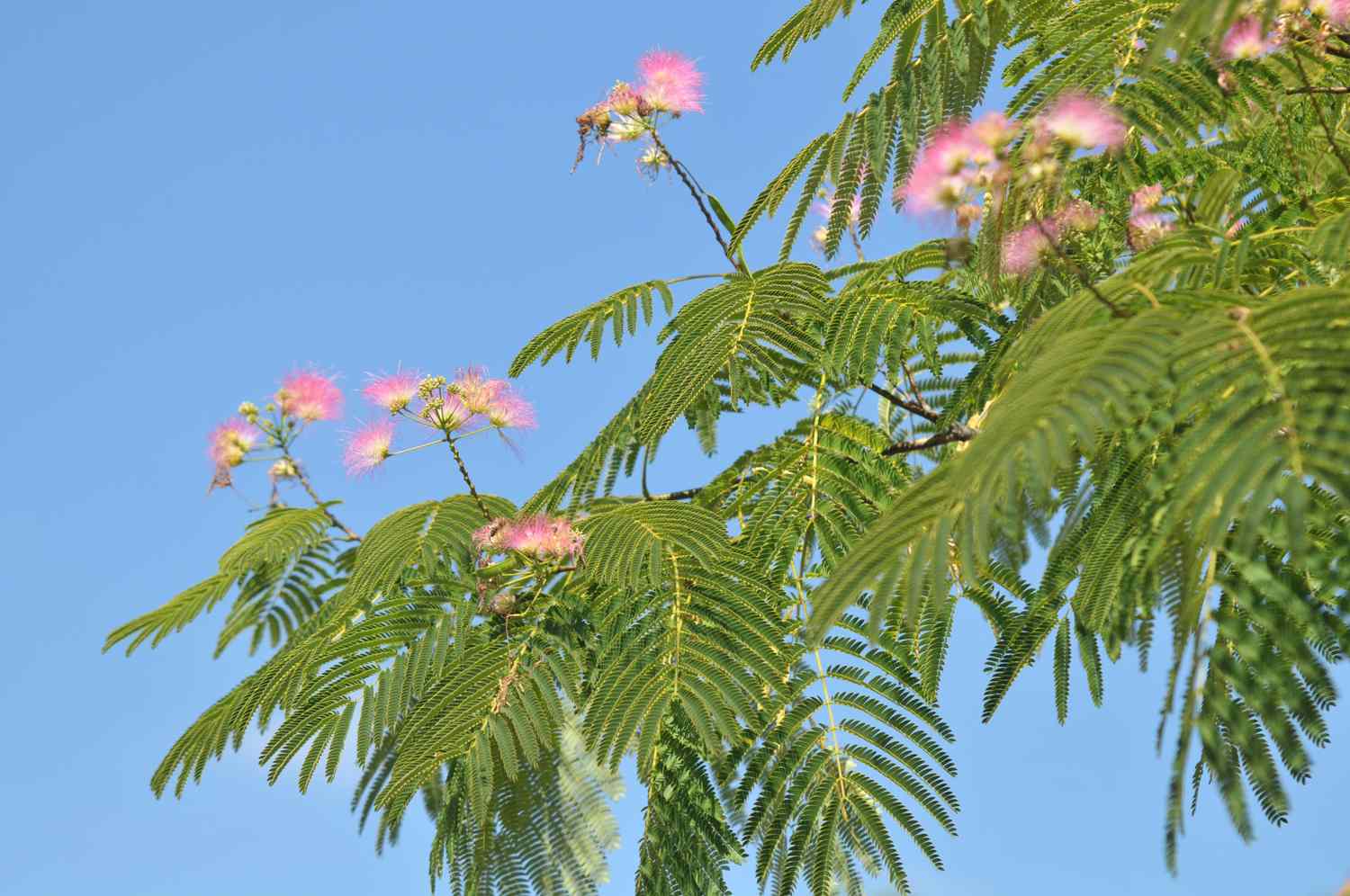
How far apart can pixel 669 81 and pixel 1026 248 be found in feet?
5.04

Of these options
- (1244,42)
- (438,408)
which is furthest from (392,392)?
(1244,42)

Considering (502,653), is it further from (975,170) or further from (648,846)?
(975,170)

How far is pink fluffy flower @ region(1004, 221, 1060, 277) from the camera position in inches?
125

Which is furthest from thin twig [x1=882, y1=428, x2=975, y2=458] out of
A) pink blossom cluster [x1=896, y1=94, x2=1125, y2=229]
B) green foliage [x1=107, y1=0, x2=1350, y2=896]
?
pink blossom cluster [x1=896, y1=94, x2=1125, y2=229]

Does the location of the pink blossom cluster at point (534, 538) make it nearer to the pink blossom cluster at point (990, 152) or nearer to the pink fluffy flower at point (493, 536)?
the pink fluffy flower at point (493, 536)

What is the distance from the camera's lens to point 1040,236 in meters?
3.21

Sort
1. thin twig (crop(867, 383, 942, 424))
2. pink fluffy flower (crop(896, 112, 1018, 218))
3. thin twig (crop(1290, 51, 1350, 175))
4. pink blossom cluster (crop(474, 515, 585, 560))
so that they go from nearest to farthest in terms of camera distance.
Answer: pink fluffy flower (crop(896, 112, 1018, 218)) < thin twig (crop(1290, 51, 1350, 175)) < pink blossom cluster (crop(474, 515, 585, 560)) < thin twig (crop(867, 383, 942, 424))

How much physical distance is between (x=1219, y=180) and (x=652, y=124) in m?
1.61

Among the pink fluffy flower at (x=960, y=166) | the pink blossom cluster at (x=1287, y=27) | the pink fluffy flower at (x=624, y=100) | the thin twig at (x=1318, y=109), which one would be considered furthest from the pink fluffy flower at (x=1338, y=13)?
the pink fluffy flower at (x=624, y=100)

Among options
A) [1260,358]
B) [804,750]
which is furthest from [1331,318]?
[804,750]

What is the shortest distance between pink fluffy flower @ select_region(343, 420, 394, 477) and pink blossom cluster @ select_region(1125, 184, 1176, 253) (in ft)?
6.97

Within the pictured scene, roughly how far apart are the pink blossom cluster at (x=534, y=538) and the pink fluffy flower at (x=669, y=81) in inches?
51.1

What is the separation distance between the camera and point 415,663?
380 cm

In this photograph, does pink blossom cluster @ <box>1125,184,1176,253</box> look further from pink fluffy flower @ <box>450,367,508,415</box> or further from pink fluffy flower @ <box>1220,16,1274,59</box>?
pink fluffy flower @ <box>450,367,508,415</box>
